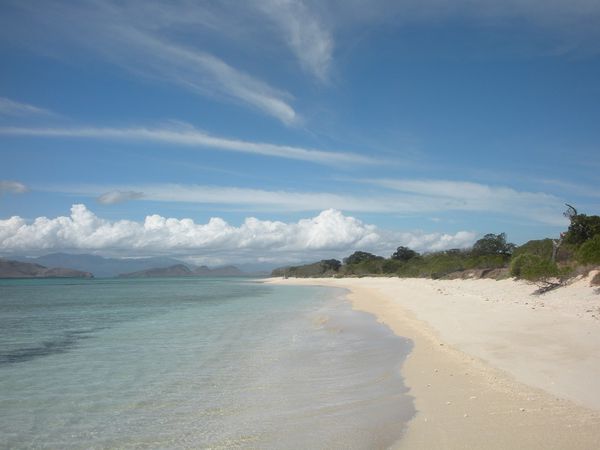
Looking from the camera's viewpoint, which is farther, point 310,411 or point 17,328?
point 17,328

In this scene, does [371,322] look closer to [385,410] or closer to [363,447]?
[385,410]

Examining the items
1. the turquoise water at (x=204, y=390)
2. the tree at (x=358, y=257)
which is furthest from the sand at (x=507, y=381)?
the tree at (x=358, y=257)

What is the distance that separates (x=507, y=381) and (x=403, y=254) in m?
123

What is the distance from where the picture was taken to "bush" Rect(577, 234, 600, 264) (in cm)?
2570

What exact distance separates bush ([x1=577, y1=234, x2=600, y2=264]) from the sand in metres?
7.87

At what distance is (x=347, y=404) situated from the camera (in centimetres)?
841

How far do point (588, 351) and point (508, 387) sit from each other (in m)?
3.81

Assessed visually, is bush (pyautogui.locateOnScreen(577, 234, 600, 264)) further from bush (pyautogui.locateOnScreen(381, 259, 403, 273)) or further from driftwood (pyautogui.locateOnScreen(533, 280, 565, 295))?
bush (pyautogui.locateOnScreen(381, 259, 403, 273))

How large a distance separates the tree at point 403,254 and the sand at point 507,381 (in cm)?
11076

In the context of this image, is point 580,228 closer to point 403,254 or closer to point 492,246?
point 492,246

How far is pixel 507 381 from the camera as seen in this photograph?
29.9ft

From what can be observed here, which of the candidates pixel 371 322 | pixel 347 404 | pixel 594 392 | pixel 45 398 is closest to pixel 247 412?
pixel 347 404

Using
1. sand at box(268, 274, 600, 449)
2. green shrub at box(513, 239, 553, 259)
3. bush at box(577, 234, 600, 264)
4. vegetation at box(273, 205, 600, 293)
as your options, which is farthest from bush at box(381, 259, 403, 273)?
sand at box(268, 274, 600, 449)

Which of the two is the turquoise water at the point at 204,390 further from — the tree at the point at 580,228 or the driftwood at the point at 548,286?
the tree at the point at 580,228
